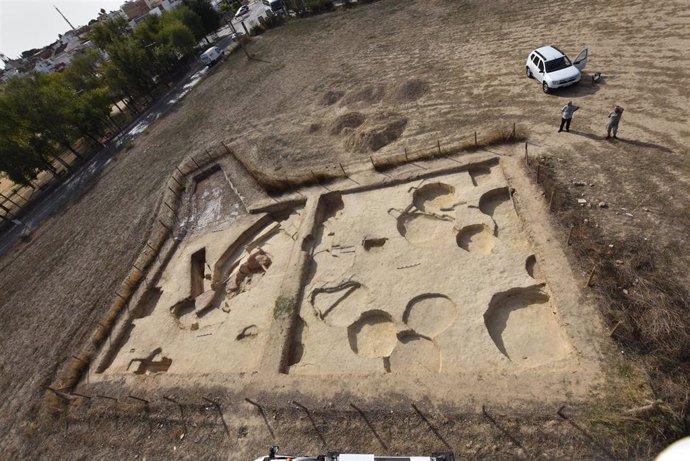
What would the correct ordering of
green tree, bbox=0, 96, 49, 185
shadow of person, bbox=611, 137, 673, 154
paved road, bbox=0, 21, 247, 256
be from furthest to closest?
green tree, bbox=0, 96, 49, 185
paved road, bbox=0, 21, 247, 256
shadow of person, bbox=611, 137, 673, 154

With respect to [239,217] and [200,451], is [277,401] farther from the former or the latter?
[239,217]

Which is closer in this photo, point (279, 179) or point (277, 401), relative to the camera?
point (277, 401)

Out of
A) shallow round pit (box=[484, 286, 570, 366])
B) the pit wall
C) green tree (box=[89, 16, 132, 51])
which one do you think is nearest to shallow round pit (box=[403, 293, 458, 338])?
shallow round pit (box=[484, 286, 570, 366])

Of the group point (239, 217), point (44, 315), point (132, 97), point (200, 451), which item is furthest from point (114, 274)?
point (132, 97)

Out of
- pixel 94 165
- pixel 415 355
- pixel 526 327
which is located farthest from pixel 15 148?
pixel 526 327

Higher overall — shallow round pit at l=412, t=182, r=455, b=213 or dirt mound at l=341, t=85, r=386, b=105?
dirt mound at l=341, t=85, r=386, b=105

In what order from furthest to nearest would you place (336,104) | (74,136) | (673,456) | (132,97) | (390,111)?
(132,97) → (74,136) → (336,104) → (390,111) → (673,456)

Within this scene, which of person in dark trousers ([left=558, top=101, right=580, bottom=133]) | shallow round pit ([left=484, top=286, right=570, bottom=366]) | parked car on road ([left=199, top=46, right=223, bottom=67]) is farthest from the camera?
parked car on road ([left=199, top=46, right=223, bottom=67])

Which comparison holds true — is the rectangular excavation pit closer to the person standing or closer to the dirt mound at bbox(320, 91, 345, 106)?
the person standing

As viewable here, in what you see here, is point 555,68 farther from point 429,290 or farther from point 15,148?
point 15,148
